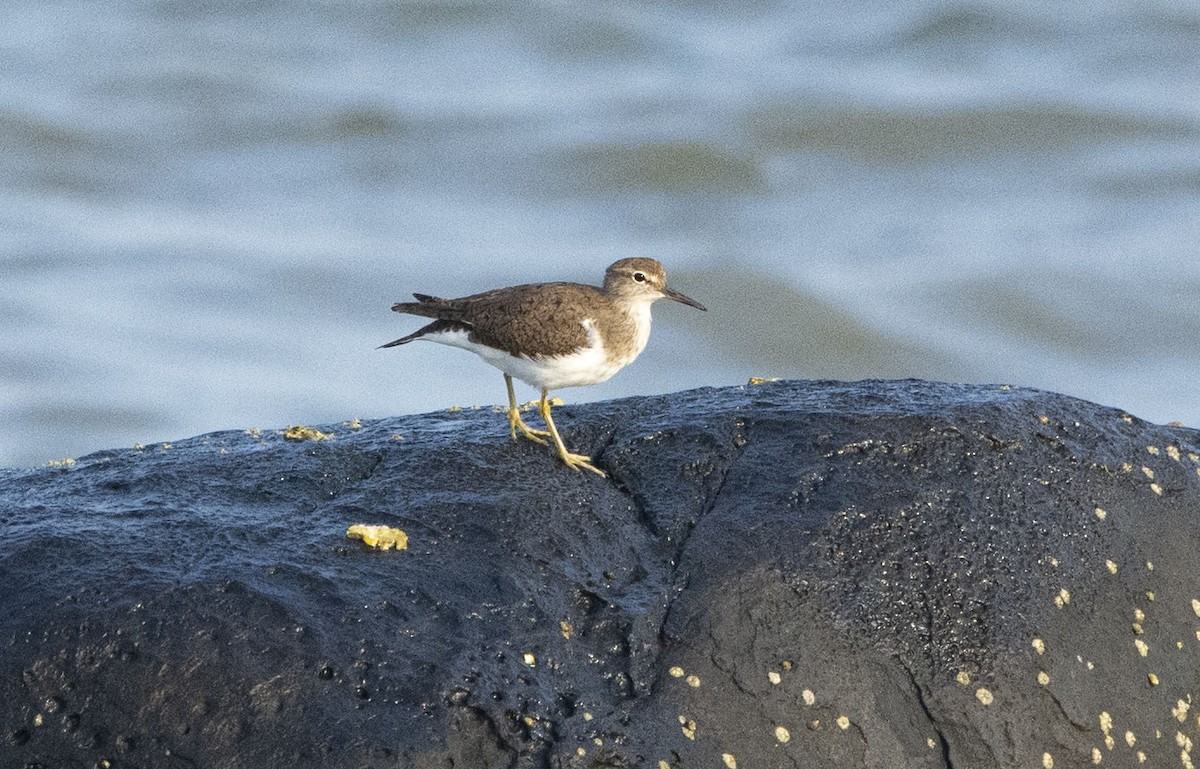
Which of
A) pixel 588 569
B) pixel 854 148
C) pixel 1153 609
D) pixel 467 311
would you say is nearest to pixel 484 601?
pixel 588 569

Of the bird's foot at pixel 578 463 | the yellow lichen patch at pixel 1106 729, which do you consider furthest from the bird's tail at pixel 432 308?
the yellow lichen patch at pixel 1106 729

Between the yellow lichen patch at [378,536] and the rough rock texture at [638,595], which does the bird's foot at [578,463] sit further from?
the yellow lichen patch at [378,536]

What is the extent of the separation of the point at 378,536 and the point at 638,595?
0.75m

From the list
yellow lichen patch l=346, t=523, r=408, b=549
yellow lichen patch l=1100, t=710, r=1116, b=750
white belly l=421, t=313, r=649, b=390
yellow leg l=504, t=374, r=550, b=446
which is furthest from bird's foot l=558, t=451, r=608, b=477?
yellow lichen patch l=1100, t=710, r=1116, b=750

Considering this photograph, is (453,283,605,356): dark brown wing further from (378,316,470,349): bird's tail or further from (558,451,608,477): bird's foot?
(558,451,608,477): bird's foot

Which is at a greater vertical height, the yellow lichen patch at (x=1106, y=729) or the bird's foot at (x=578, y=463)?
the bird's foot at (x=578, y=463)

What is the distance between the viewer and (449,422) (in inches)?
207

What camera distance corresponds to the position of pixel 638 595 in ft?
13.5

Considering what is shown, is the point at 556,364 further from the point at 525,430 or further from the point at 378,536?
the point at 378,536

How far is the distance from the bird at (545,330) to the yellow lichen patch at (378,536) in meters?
0.90

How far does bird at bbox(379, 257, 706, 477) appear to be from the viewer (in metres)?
5.14

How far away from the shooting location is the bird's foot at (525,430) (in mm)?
4957

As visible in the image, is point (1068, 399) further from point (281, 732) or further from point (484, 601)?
point (281, 732)

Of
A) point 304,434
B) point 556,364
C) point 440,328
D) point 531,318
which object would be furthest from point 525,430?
point 304,434
